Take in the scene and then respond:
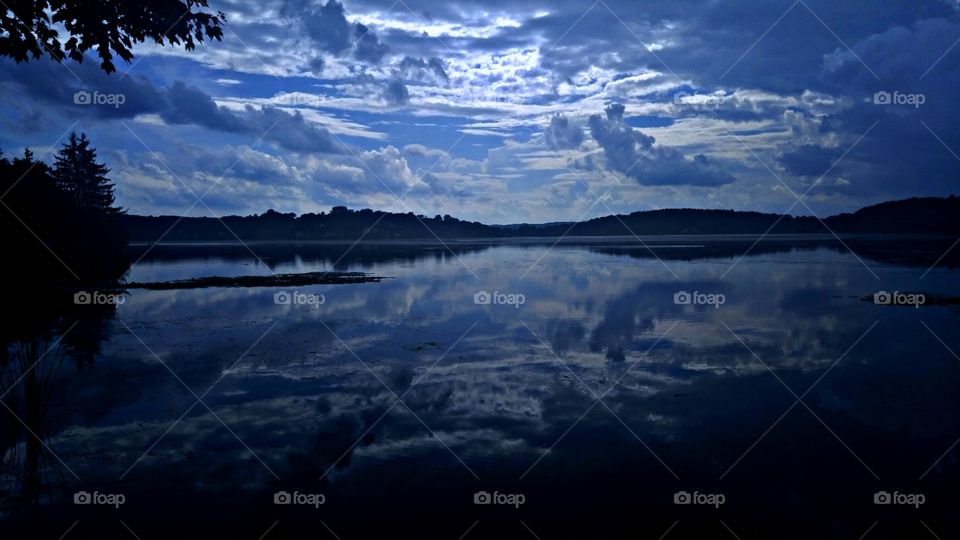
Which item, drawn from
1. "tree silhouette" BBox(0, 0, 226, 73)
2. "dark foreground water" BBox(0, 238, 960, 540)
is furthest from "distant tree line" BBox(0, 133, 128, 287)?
"tree silhouette" BBox(0, 0, 226, 73)

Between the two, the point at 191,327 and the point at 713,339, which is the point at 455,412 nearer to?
the point at 713,339

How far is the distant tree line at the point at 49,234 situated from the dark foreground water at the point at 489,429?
4.81 meters

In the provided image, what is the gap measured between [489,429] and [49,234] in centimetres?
3024

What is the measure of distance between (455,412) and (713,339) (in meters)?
11.5

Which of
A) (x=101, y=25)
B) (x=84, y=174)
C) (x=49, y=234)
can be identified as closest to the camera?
(x=101, y=25)

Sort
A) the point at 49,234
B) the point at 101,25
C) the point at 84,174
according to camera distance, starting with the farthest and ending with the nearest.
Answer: the point at 84,174 < the point at 49,234 < the point at 101,25

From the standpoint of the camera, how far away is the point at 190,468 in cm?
1052

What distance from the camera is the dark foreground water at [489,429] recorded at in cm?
900

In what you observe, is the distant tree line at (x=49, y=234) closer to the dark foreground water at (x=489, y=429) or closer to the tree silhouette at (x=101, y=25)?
the dark foreground water at (x=489, y=429)

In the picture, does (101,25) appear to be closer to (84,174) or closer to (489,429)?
(489,429)

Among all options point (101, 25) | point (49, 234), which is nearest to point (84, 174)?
point (49, 234)

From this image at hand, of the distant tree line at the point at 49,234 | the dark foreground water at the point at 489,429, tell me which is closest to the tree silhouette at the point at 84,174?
the distant tree line at the point at 49,234

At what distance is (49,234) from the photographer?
104 feet

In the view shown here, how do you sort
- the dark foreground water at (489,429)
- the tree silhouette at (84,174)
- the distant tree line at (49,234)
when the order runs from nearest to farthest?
1. the dark foreground water at (489,429)
2. the distant tree line at (49,234)
3. the tree silhouette at (84,174)
